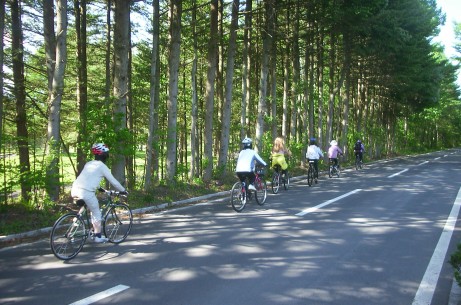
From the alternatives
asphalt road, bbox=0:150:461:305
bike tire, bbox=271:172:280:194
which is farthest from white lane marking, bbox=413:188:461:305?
bike tire, bbox=271:172:280:194

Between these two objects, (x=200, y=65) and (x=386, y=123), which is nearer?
(x=200, y=65)

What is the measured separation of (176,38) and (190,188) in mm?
5438

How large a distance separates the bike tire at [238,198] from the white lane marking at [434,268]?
4973 millimetres

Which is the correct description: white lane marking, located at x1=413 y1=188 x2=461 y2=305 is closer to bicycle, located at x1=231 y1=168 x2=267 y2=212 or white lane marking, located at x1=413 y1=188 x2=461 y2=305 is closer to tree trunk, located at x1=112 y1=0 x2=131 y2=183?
bicycle, located at x1=231 y1=168 x2=267 y2=212

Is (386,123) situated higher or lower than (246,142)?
higher

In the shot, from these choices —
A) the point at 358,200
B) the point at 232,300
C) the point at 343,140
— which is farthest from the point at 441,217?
the point at 343,140

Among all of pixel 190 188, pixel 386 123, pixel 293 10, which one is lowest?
pixel 190 188

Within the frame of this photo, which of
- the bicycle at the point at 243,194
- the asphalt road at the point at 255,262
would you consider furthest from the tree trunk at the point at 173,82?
the asphalt road at the point at 255,262

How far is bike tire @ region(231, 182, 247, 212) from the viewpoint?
10.5 metres

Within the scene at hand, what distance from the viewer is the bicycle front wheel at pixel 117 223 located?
7.17 meters

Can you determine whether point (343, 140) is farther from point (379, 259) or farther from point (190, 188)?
point (379, 259)

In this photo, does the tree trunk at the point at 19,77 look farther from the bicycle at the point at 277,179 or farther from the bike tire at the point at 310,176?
the bike tire at the point at 310,176

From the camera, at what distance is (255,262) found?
600 centimetres

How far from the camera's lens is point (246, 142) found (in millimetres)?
11273
